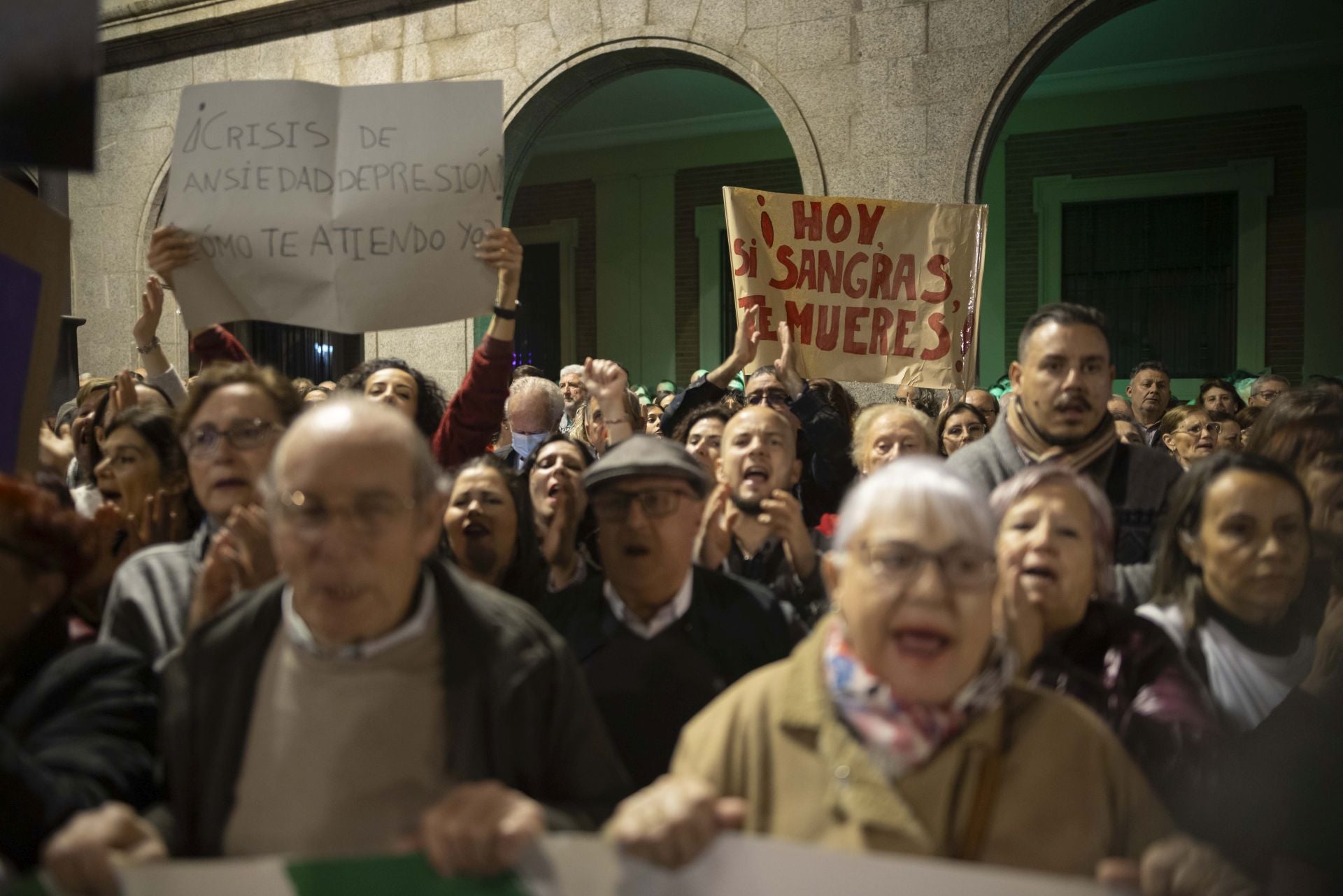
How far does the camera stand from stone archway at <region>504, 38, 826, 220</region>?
9.08 meters

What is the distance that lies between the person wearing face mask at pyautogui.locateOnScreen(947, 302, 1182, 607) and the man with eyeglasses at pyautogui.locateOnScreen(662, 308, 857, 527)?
0.87m

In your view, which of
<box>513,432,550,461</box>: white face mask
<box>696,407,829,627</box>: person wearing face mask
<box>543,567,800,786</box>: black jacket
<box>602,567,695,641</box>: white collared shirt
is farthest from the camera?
<box>513,432,550,461</box>: white face mask

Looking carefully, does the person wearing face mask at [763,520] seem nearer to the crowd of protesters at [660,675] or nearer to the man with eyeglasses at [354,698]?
the crowd of protesters at [660,675]

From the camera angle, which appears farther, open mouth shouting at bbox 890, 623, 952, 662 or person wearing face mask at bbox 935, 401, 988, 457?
person wearing face mask at bbox 935, 401, 988, 457

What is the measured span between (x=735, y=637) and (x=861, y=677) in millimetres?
932

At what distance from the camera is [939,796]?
67.9 inches

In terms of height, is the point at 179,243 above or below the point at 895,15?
below

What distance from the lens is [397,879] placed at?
5.64 ft

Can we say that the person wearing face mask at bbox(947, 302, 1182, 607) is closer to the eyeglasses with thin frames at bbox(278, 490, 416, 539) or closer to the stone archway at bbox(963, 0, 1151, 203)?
the eyeglasses with thin frames at bbox(278, 490, 416, 539)

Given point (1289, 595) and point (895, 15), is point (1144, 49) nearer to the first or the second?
point (895, 15)

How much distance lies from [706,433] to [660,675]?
205cm

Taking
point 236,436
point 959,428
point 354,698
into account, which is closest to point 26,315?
point 236,436

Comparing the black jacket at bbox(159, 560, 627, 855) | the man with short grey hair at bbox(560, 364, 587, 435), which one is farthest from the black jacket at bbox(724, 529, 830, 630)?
the man with short grey hair at bbox(560, 364, 587, 435)

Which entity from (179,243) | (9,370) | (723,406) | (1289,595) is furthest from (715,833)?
(723,406)
